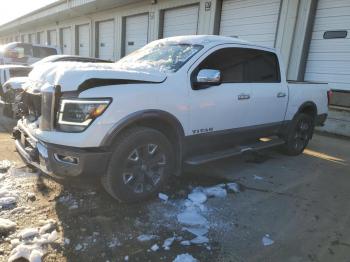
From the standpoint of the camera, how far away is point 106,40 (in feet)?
64.7

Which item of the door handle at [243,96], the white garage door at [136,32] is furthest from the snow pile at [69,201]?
the white garage door at [136,32]

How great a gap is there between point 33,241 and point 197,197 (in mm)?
1855

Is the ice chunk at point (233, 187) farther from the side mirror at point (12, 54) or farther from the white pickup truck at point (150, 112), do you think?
the side mirror at point (12, 54)

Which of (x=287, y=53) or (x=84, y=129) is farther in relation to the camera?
(x=287, y=53)

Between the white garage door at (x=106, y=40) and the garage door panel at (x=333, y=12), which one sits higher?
the garage door panel at (x=333, y=12)

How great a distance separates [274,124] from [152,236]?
3297mm

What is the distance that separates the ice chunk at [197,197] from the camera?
3737mm

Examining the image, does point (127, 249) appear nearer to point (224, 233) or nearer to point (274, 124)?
point (224, 233)

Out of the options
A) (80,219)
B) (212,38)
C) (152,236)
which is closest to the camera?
(152,236)

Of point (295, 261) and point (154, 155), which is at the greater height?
point (154, 155)

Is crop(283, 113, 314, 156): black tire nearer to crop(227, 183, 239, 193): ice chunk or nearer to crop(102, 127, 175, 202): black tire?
crop(227, 183, 239, 193): ice chunk

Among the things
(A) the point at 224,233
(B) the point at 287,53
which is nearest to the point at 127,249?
(A) the point at 224,233

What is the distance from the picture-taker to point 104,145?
10.1 feet

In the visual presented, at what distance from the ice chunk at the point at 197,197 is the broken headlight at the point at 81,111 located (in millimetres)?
1548
